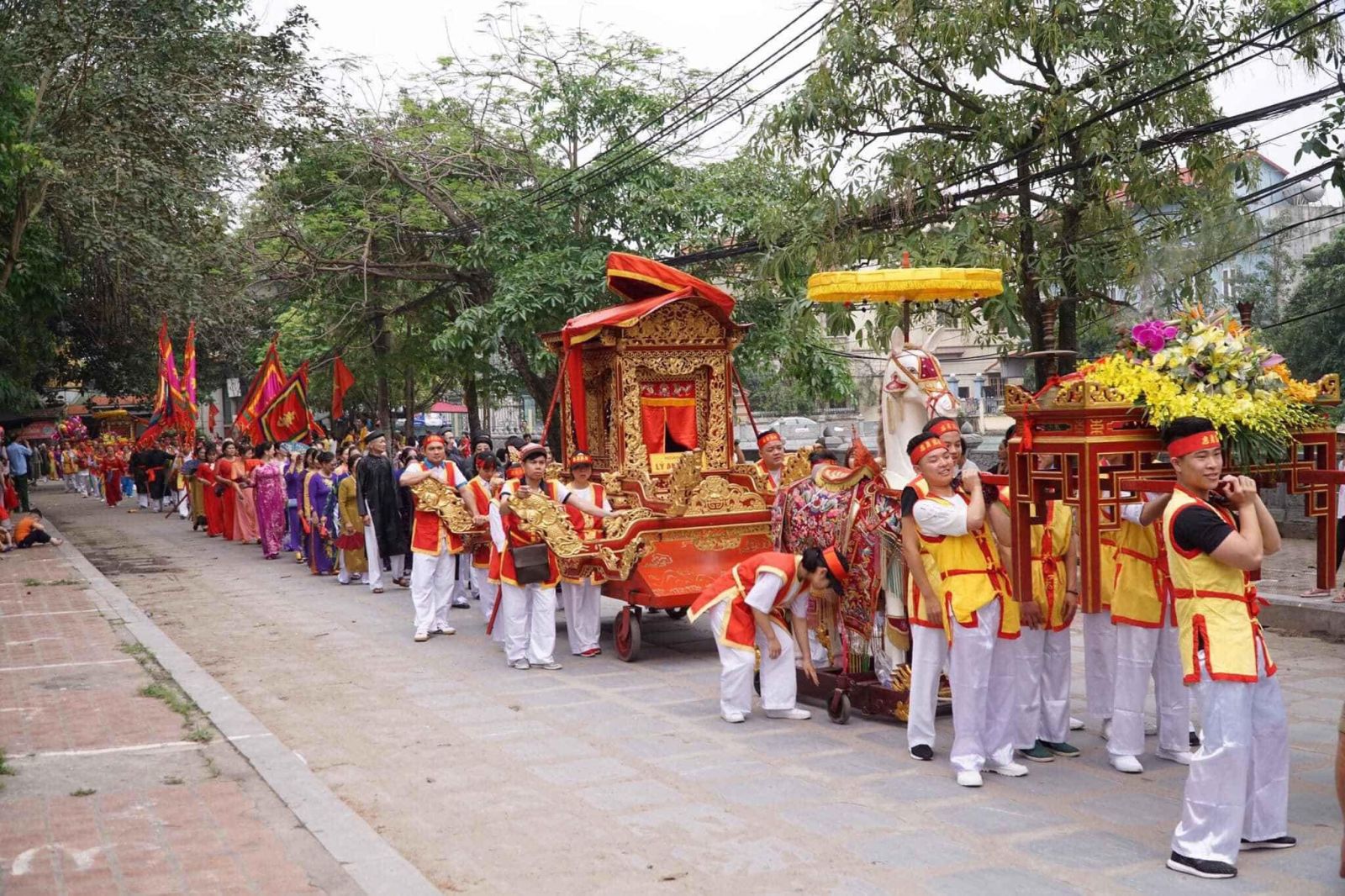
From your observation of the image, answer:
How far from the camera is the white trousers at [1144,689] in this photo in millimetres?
6641

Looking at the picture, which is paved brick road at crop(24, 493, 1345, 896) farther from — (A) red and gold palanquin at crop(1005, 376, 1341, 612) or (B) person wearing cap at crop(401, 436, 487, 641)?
(A) red and gold palanquin at crop(1005, 376, 1341, 612)

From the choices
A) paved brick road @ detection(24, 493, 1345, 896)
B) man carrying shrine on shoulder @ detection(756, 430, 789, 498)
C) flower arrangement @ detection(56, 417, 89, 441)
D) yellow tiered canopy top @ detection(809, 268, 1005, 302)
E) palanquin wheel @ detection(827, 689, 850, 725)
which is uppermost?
yellow tiered canopy top @ detection(809, 268, 1005, 302)

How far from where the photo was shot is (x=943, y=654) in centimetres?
679

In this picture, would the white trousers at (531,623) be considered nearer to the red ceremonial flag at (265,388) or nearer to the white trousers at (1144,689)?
the white trousers at (1144,689)

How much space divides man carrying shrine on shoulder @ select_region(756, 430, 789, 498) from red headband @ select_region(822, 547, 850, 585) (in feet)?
10.1

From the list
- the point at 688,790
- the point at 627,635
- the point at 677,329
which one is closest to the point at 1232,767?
the point at 688,790

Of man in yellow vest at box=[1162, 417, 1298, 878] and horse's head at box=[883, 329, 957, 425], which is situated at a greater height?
horse's head at box=[883, 329, 957, 425]

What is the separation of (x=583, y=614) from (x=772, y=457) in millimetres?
2055

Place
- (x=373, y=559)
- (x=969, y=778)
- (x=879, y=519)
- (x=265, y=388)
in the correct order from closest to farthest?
(x=969, y=778)
(x=879, y=519)
(x=373, y=559)
(x=265, y=388)

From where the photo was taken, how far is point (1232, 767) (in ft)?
16.6

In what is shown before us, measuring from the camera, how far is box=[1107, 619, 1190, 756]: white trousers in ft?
21.8

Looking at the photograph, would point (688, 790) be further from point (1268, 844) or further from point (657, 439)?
point (657, 439)

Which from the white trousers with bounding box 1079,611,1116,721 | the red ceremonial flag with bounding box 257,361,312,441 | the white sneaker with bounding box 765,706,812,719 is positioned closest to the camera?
the white trousers with bounding box 1079,611,1116,721

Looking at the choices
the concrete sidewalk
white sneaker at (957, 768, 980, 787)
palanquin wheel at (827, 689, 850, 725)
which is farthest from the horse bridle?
the concrete sidewalk
